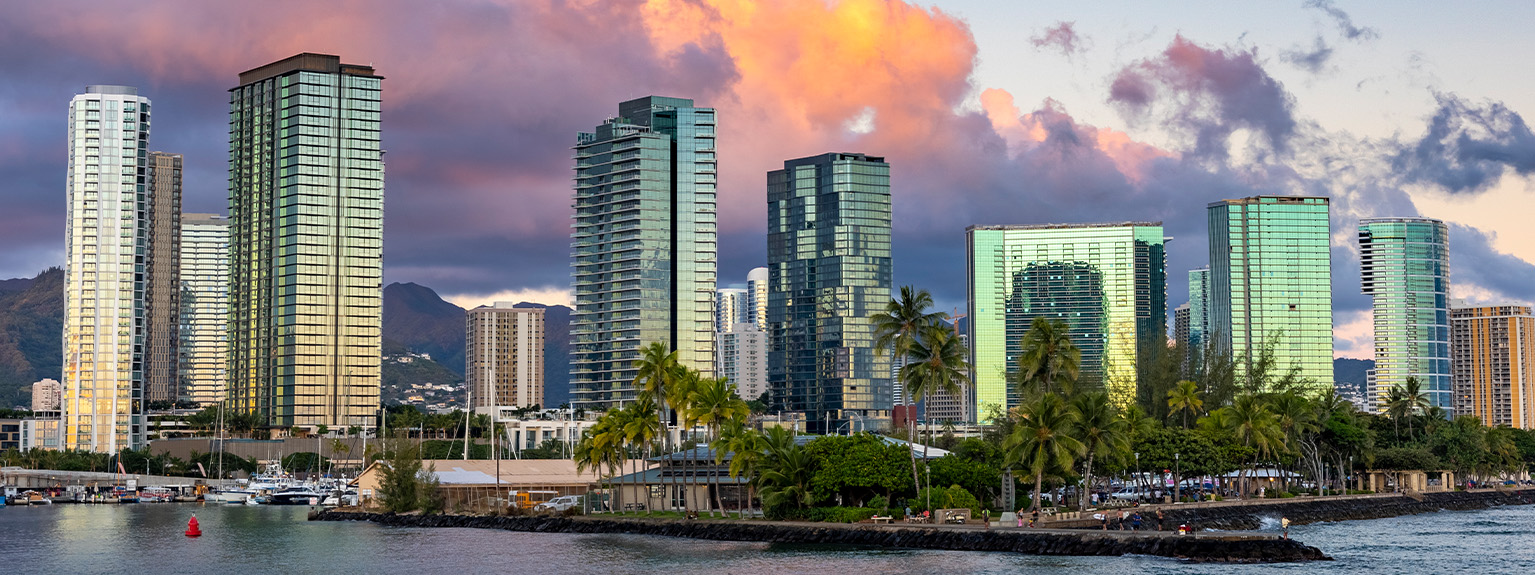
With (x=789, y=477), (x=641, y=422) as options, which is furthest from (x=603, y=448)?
(x=789, y=477)

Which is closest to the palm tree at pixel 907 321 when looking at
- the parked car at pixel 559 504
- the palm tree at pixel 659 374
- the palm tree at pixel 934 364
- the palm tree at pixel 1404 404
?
the palm tree at pixel 934 364

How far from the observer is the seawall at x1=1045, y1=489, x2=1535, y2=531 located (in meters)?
121

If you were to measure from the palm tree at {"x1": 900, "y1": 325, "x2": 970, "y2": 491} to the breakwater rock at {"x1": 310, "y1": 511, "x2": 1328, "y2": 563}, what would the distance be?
11605 mm

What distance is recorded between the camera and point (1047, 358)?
120500 millimetres

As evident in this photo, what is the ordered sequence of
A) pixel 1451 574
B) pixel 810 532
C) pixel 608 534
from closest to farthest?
pixel 1451 574
pixel 810 532
pixel 608 534

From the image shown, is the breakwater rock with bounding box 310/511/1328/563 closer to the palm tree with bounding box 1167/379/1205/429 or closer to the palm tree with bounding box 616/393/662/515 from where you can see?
the palm tree with bounding box 616/393/662/515

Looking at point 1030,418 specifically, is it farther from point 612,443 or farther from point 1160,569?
point 612,443

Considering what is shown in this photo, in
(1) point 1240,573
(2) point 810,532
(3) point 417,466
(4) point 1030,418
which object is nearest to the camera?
(1) point 1240,573

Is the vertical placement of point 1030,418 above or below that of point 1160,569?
above

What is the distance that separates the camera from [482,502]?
518 ft

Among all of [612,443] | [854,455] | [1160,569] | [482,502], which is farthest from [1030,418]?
[482,502]

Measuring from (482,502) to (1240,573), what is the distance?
94.1 m

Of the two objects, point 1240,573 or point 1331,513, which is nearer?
point 1240,573

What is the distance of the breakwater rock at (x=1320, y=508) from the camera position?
12206cm
